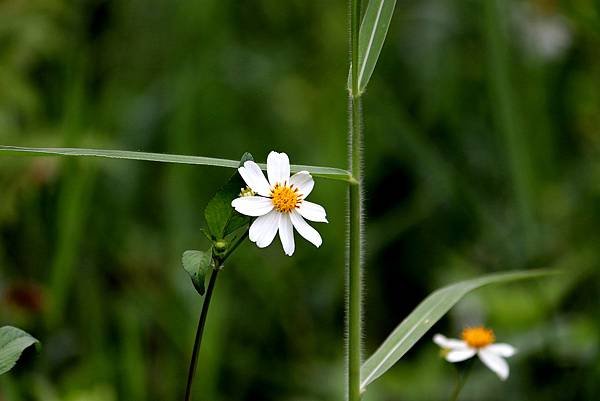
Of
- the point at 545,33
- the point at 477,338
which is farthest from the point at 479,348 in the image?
the point at 545,33

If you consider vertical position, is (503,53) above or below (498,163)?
above

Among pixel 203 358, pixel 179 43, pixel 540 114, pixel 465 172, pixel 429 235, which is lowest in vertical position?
pixel 203 358

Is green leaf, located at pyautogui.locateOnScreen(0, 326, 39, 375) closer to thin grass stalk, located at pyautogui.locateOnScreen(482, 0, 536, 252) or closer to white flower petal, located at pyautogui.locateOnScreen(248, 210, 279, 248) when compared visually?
white flower petal, located at pyautogui.locateOnScreen(248, 210, 279, 248)

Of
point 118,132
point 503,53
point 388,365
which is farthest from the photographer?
point 118,132

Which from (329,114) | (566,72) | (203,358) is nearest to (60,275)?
(203,358)

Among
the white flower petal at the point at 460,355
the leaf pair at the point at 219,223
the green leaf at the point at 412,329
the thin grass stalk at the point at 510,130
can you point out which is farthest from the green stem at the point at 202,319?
the thin grass stalk at the point at 510,130

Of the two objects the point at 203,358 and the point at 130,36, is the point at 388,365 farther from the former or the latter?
the point at 130,36

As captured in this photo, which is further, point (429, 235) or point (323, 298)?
point (429, 235)
